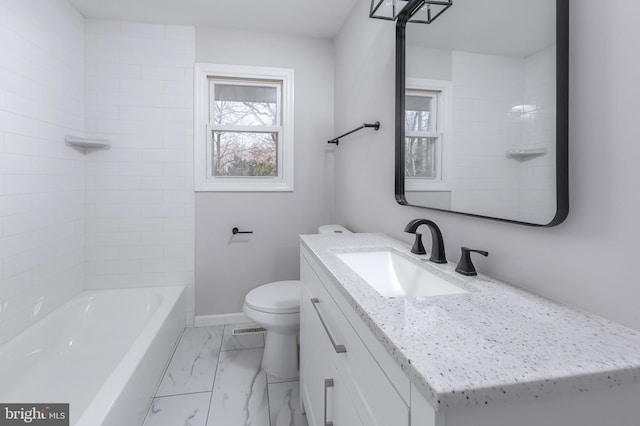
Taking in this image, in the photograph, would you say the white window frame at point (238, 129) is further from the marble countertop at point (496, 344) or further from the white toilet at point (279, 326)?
the marble countertop at point (496, 344)

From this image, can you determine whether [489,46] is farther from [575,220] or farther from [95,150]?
[95,150]

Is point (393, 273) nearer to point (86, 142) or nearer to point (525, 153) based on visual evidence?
point (525, 153)

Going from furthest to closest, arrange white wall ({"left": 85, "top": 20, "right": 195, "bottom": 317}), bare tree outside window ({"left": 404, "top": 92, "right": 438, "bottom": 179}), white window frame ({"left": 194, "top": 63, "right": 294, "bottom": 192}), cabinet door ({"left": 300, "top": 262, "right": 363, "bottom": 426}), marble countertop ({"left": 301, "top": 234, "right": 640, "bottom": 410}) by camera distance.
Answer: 1. white window frame ({"left": 194, "top": 63, "right": 294, "bottom": 192})
2. white wall ({"left": 85, "top": 20, "right": 195, "bottom": 317})
3. bare tree outside window ({"left": 404, "top": 92, "right": 438, "bottom": 179})
4. cabinet door ({"left": 300, "top": 262, "right": 363, "bottom": 426})
5. marble countertop ({"left": 301, "top": 234, "right": 640, "bottom": 410})

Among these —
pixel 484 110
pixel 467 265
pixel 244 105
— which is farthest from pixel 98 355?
pixel 484 110

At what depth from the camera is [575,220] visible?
0.77 metres

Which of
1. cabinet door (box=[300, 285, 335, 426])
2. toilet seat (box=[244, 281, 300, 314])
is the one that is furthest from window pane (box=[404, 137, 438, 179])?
toilet seat (box=[244, 281, 300, 314])

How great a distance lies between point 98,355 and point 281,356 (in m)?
1.18

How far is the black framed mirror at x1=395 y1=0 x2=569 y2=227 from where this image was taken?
0.81m

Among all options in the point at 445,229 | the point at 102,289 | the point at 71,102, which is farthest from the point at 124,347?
the point at 445,229

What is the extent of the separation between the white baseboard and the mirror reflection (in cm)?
189

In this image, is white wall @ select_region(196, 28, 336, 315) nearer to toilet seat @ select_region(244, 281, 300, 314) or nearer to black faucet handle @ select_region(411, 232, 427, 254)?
toilet seat @ select_region(244, 281, 300, 314)

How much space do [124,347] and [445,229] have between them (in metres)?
2.18

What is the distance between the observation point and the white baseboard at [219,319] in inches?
105

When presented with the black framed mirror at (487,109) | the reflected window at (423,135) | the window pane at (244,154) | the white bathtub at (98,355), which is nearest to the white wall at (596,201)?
the black framed mirror at (487,109)
